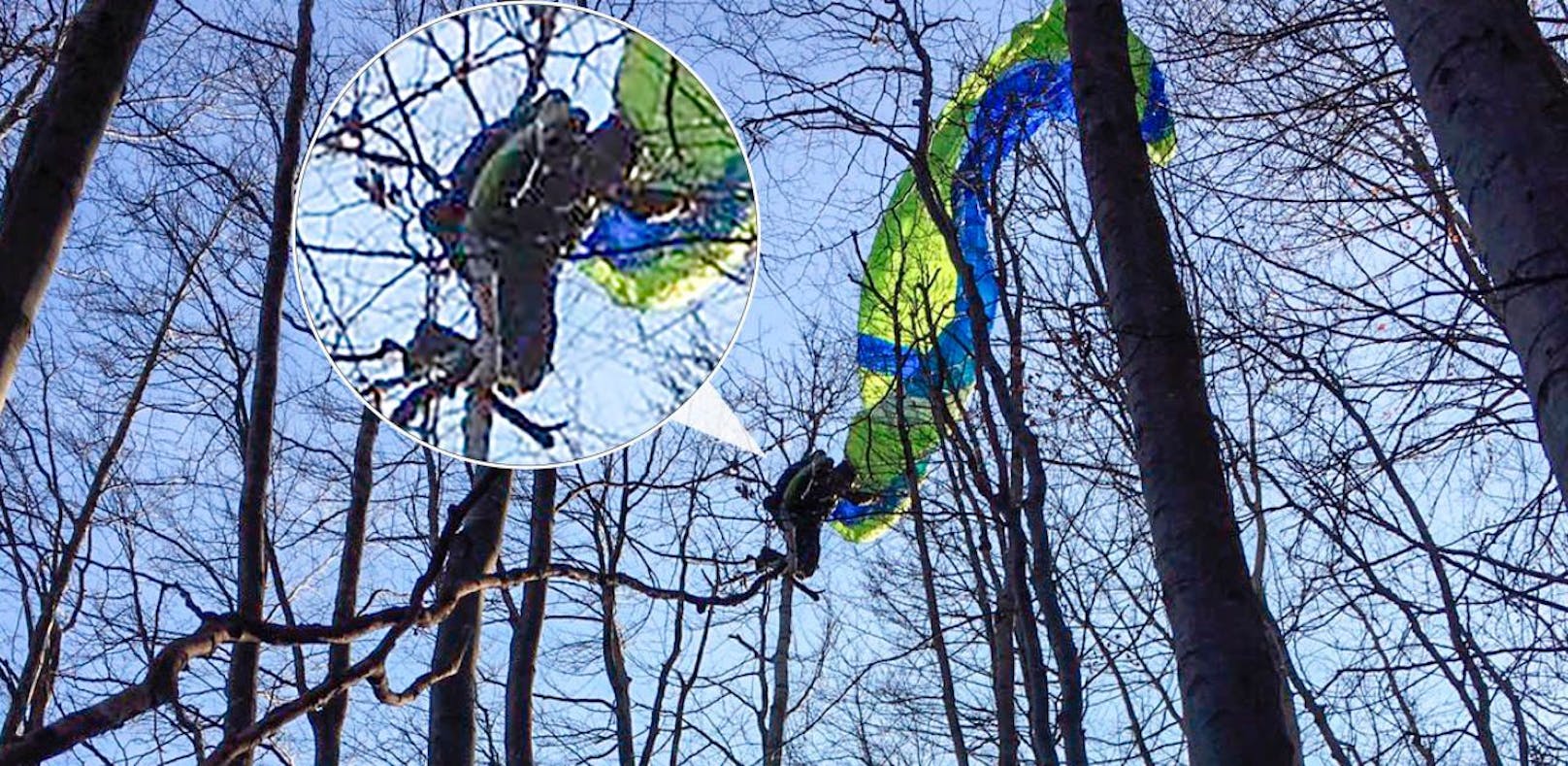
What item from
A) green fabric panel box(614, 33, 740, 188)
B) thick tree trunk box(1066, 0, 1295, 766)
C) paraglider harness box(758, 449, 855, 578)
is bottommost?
thick tree trunk box(1066, 0, 1295, 766)

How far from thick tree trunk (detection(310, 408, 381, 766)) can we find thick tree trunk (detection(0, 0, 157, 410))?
1.99m

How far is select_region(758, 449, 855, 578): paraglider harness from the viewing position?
12.0ft

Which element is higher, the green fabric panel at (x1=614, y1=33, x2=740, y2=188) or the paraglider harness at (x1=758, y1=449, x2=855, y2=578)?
the green fabric panel at (x1=614, y1=33, x2=740, y2=188)

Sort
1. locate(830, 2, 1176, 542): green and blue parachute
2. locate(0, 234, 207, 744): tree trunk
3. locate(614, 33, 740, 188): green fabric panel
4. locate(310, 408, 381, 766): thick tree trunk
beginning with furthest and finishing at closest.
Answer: locate(0, 234, 207, 744): tree trunk, locate(830, 2, 1176, 542): green and blue parachute, locate(310, 408, 381, 766): thick tree trunk, locate(614, 33, 740, 188): green fabric panel

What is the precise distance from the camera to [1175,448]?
2.04 metres

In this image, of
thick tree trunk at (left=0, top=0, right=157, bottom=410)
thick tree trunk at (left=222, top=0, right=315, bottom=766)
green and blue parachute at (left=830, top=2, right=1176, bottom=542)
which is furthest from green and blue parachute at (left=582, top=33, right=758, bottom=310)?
thick tree trunk at (left=222, top=0, right=315, bottom=766)

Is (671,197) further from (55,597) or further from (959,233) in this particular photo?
(55,597)

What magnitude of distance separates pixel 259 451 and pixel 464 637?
148 centimetres

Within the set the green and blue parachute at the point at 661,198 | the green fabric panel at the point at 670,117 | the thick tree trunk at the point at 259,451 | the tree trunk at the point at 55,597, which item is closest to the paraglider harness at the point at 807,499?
the green and blue parachute at the point at 661,198

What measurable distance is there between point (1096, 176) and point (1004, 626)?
1.67 meters

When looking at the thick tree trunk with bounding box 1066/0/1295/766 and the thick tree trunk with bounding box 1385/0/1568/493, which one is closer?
the thick tree trunk with bounding box 1066/0/1295/766

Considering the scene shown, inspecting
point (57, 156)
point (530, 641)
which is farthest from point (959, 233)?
point (57, 156)

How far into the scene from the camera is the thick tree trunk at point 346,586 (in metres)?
4.23

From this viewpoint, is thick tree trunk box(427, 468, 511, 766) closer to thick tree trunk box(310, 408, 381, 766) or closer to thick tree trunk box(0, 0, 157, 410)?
thick tree trunk box(0, 0, 157, 410)
